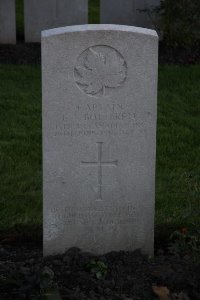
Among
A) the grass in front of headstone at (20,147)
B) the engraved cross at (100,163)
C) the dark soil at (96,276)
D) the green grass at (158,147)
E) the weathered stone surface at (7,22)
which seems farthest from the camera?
the weathered stone surface at (7,22)

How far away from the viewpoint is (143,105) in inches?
190

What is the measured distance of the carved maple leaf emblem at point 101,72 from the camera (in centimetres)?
475

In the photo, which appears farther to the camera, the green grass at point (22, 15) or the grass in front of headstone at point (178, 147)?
the green grass at point (22, 15)

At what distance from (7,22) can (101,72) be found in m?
6.27

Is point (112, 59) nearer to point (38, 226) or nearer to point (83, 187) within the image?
point (83, 187)

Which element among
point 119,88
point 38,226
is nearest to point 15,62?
point 38,226

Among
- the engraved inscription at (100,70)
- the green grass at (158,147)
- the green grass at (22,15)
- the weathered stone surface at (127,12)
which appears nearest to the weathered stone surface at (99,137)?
the engraved inscription at (100,70)

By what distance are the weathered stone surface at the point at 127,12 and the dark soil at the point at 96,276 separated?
6.33 meters

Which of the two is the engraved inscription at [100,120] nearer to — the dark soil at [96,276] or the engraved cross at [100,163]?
the engraved cross at [100,163]

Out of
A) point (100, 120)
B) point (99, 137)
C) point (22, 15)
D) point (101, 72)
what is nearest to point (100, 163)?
point (99, 137)

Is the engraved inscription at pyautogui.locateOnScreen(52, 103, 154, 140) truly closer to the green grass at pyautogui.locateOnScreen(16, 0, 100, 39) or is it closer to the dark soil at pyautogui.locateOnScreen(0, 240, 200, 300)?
the dark soil at pyautogui.locateOnScreen(0, 240, 200, 300)

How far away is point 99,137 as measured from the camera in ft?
16.0

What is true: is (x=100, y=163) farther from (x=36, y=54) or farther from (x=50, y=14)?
(x=50, y=14)

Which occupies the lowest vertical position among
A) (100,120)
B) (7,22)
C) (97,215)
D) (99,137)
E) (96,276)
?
(96,276)
